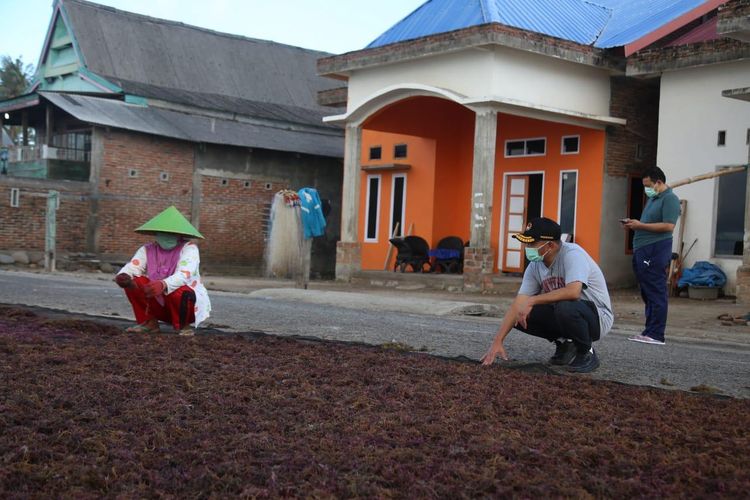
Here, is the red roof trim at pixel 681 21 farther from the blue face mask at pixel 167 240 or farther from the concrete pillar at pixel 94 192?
the concrete pillar at pixel 94 192

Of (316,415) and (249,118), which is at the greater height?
(249,118)

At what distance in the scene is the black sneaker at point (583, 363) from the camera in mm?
6902

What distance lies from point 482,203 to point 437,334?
30.8 ft

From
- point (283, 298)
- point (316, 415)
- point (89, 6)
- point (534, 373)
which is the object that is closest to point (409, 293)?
point (283, 298)

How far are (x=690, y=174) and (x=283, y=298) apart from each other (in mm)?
8524

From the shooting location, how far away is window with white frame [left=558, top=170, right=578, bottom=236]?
2120cm

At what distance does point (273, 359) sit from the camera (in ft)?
23.7

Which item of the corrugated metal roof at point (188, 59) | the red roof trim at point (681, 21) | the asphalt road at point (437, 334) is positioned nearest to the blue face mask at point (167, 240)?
the asphalt road at point (437, 334)

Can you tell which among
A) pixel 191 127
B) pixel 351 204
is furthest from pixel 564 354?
pixel 191 127

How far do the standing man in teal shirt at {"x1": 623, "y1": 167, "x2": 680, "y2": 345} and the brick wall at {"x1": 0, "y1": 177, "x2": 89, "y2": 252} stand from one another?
20467mm

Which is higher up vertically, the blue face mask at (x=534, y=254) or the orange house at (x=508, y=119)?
the orange house at (x=508, y=119)

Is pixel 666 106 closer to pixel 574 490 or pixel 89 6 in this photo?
pixel 574 490

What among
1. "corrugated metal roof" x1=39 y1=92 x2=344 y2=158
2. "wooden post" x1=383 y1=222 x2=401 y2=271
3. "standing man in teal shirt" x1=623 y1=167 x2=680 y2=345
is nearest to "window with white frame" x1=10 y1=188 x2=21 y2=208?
"corrugated metal roof" x1=39 y1=92 x2=344 y2=158

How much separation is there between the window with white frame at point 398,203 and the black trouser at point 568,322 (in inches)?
710
